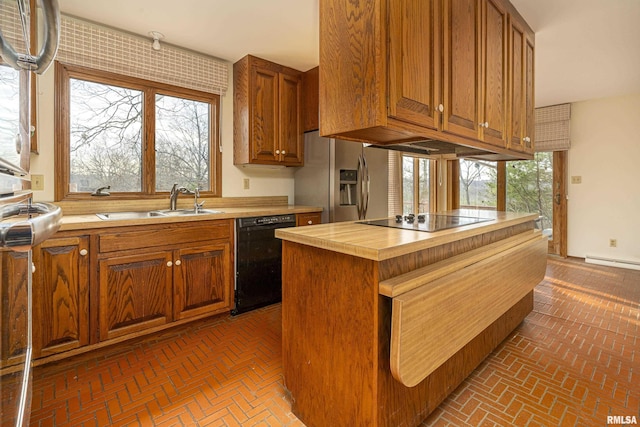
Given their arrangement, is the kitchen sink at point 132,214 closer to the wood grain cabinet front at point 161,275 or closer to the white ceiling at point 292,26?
the wood grain cabinet front at point 161,275

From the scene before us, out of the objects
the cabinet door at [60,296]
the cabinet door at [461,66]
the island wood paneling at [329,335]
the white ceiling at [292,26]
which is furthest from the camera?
the white ceiling at [292,26]

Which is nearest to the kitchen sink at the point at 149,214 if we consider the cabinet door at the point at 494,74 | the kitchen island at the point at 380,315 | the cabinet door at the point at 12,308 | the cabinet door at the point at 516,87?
the kitchen island at the point at 380,315

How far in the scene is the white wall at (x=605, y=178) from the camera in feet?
14.4

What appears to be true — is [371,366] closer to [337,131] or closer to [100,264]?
[337,131]

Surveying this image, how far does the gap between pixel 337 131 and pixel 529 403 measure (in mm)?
1715

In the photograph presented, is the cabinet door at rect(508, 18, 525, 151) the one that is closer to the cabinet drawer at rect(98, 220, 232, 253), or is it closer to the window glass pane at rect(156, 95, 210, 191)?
the cabinet drawer at rect(98, 220, 232, 253)

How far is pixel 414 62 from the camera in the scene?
1.48 metres

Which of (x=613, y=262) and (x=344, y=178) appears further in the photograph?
(x=613, y=262)

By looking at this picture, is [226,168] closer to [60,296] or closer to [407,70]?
[60,296]

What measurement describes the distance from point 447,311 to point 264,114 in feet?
8.58

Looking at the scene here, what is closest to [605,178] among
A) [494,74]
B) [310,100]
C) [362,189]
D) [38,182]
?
[494,74]

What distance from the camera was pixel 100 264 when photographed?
6.76 feet

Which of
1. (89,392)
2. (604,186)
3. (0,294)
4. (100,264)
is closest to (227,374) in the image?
(89,392)

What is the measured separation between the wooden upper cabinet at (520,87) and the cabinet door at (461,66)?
0.59 m
